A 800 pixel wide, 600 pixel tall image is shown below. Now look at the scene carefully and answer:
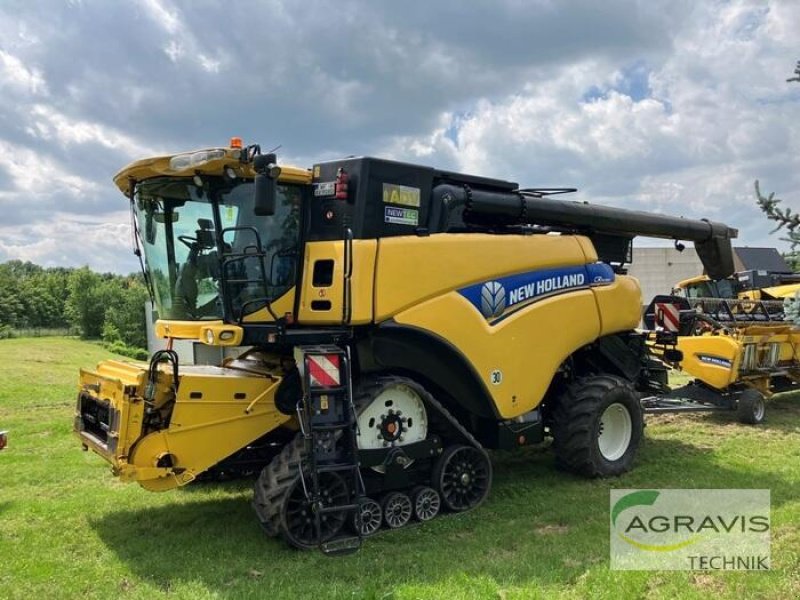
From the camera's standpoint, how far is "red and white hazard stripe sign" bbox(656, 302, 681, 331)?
11055 mm

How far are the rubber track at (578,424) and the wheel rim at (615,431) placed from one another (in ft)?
1.26

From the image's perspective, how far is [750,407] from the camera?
10141 millimetres

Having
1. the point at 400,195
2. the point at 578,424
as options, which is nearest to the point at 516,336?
the point at 578,424

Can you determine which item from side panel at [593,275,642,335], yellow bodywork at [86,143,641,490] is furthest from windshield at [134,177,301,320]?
side panel at [593,275,642,335]

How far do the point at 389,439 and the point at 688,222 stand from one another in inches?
247

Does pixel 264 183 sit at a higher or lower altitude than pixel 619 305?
higher

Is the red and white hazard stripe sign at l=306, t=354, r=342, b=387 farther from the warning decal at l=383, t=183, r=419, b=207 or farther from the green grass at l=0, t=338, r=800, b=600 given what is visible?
the warning decal at l=383, t=183, r=419, b=207

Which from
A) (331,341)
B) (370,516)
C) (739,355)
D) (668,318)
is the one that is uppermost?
(668,318)

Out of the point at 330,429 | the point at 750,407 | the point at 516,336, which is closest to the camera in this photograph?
the point at 330,429

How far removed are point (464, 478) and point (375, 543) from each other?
1168 mm

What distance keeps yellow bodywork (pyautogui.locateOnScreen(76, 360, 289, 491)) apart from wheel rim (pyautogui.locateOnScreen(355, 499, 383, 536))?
3.26 ft

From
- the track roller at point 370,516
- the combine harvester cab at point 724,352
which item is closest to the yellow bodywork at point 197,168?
the track roller at point 370,516

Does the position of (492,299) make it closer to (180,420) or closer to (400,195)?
(400,195)

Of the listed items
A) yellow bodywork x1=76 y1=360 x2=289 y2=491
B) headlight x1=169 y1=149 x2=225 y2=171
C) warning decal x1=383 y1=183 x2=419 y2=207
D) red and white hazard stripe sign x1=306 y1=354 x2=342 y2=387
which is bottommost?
yellow bodywork x1=76 y1=360 x2=289 y2=491
